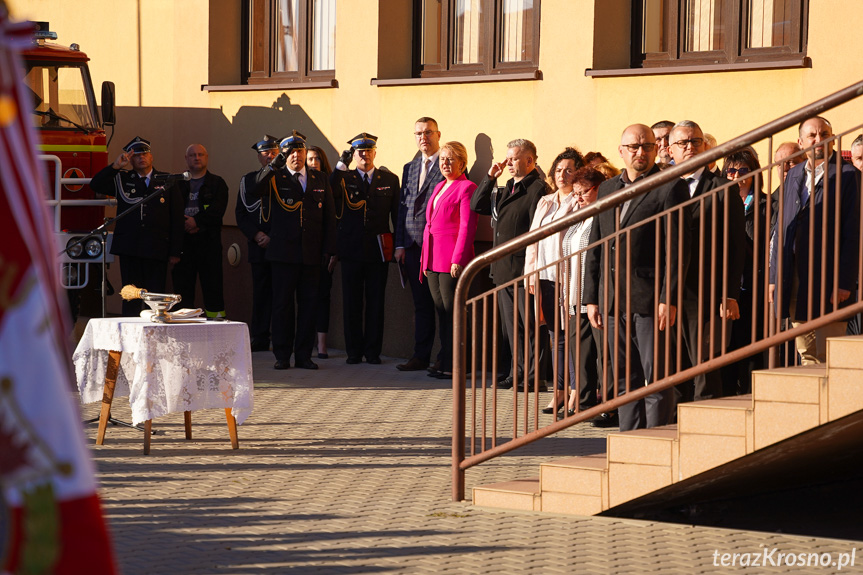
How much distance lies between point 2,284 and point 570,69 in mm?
10763

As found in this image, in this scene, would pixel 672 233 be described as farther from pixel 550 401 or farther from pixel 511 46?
pixel 511 46

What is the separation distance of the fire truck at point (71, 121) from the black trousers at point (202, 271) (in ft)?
2.88

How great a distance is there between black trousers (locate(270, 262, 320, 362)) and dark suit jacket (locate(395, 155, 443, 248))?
0.89 metres

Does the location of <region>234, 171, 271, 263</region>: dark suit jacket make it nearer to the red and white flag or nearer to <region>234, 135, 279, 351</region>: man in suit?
<region>234, 135, 279, 351</region>: man in suit

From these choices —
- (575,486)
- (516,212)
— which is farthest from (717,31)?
(575,486)

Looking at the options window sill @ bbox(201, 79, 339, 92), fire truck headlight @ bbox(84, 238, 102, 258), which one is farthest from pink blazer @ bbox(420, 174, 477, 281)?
window sill @ bbox(201, 79, 339, 92)

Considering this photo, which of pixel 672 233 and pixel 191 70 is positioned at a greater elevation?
pixel 191 70

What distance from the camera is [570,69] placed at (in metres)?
11.9

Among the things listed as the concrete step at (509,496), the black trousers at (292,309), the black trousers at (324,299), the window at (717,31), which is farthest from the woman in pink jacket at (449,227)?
the concrete step at (509,496)

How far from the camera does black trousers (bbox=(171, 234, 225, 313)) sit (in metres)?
13.7

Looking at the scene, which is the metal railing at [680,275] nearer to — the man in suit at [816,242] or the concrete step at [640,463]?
the man in suit at [816,242]

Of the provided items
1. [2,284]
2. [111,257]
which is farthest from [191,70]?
[2,284]

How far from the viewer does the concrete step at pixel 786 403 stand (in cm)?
539

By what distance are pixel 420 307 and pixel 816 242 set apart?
18.5 feet
